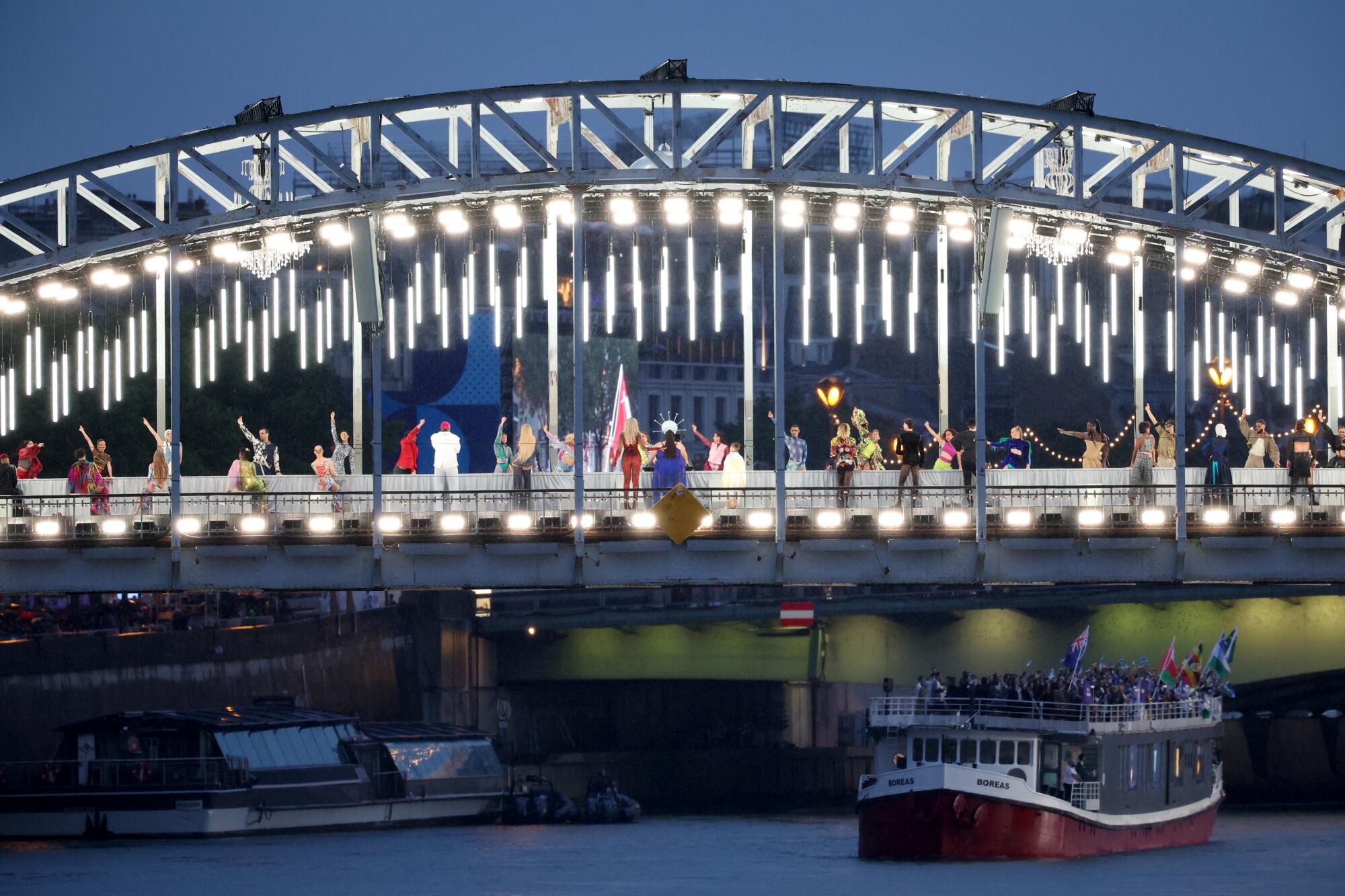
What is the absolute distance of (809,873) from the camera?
59844 mm

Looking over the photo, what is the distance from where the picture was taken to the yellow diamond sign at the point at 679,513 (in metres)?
53.4

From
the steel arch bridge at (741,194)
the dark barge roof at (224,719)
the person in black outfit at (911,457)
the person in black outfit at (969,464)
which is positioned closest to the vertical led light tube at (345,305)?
the steel arch bridge at (741,194)

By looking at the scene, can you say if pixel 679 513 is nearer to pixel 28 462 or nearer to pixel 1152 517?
pixel 1152 517

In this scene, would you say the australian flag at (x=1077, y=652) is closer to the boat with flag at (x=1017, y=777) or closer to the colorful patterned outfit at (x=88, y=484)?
the boat with flag at (x=1017, y=777)

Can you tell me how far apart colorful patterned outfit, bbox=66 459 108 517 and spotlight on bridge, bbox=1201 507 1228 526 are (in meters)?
25.6

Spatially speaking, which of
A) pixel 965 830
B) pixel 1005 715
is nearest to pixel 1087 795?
pixel 1005 715

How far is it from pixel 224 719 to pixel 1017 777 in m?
26.3

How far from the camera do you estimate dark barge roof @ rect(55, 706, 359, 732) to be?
7162 centimetres

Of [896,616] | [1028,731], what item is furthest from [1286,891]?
[896,616]

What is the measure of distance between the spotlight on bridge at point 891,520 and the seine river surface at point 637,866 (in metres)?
8.17

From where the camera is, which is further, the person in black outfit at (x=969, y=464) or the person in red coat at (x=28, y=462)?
the person in red coat at (x=28, y=462)

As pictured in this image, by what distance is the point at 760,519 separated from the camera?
5472 centimetres

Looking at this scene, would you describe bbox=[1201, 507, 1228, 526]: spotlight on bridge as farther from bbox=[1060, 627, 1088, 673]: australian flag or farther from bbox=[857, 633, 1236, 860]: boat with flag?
bbox=[1060, 627, 1088, 673]: australian flag

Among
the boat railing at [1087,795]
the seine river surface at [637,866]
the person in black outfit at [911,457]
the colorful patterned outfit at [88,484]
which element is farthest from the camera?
the boat railing at [1087,795]
